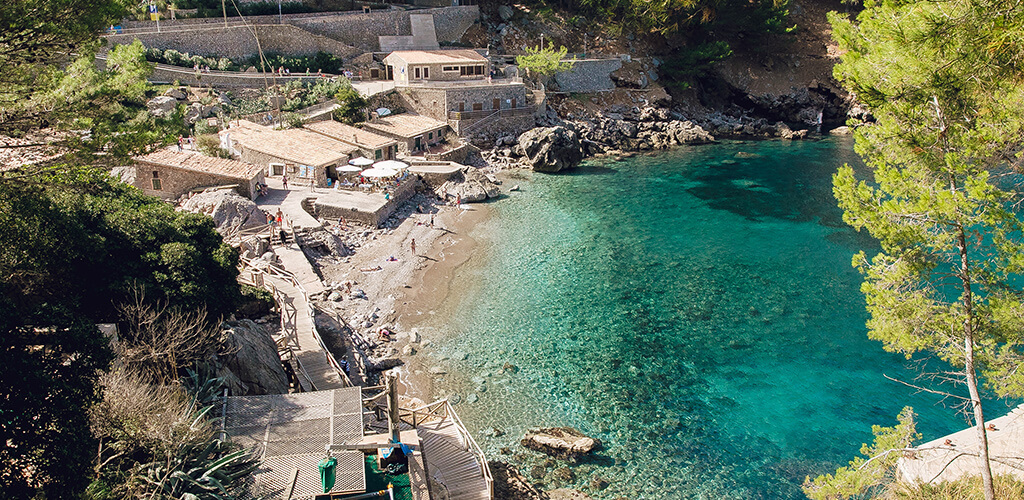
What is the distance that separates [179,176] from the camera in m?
Answer: 38.0

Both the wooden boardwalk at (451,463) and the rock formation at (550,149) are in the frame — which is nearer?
the wooden boardwalk at (451,463)

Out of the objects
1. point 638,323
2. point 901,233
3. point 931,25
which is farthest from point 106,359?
point 638,323

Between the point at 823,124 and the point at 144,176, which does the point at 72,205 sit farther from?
the point at 823,124

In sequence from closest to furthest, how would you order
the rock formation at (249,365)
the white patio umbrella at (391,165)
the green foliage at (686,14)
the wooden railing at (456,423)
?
1. the wooden railing at (456,423)
2. the rock formation at (249,365)
3. the white patio umbrella at (391,165)
4. the green foliage at (686,14)

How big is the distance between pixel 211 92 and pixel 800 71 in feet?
209

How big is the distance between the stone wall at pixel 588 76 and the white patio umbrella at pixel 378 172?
2984 cm

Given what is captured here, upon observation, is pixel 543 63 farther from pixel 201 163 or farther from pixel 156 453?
pixel 156 453

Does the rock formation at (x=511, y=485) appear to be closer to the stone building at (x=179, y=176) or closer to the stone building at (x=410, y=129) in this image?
the stone building at (x=179, y=176)

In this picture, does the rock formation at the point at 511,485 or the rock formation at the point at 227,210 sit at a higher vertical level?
the rock formation at the point at 227,210

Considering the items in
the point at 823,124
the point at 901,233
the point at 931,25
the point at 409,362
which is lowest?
the point at 409,362

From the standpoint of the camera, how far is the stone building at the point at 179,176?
124 feet

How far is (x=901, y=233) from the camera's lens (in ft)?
41.4

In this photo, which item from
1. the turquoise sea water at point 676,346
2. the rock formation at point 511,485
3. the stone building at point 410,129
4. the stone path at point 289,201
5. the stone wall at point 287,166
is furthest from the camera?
the stone building at point 410,129

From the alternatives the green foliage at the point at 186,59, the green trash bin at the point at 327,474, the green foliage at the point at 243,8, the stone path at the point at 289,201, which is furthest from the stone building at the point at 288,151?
the green trash bin at the point at 327,474
